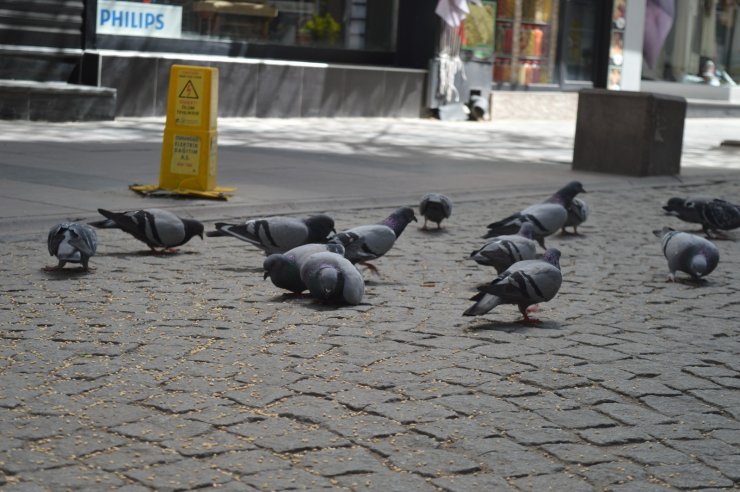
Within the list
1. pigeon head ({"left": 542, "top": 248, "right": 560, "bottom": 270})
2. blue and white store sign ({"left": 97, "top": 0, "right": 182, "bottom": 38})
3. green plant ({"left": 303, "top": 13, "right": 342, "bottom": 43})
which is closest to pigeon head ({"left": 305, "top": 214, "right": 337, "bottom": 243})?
pigeon head ({"left": 542, "top": 248, "right": 560, "bottom": 270})

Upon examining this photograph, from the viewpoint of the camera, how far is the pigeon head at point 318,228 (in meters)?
7.61

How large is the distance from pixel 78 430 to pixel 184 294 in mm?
2593

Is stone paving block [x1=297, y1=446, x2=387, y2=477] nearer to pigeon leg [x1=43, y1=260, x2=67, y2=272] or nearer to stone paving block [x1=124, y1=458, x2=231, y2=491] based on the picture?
stone paving block [x1=124, y1=458, x2=231, y2=491]

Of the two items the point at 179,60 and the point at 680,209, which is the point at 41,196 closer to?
the point at 680,209

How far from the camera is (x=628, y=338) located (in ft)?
20.8

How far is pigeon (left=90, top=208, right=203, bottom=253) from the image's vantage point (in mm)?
7863

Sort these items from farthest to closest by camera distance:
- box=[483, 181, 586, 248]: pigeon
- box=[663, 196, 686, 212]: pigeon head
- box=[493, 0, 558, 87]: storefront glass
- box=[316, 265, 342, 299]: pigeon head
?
box=[493, 0, 558, 87]: storefront glass, box=[663, 196, 686, 212]: pigeon head, box=[483, 181, 586, 248]: pigeon, box=[316, 265, 342, 299]: pigeon head

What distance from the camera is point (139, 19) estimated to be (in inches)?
792

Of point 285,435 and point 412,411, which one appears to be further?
point 412,411

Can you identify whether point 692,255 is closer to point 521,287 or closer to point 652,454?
point 521,287

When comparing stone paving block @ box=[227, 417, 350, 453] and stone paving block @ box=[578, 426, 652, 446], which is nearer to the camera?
stone paving block @ box=[227, 417, 350, 453]

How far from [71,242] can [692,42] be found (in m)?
28.7

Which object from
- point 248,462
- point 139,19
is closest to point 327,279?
point 248,462

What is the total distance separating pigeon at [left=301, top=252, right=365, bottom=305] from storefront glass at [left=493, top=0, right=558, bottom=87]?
68.1 ft
